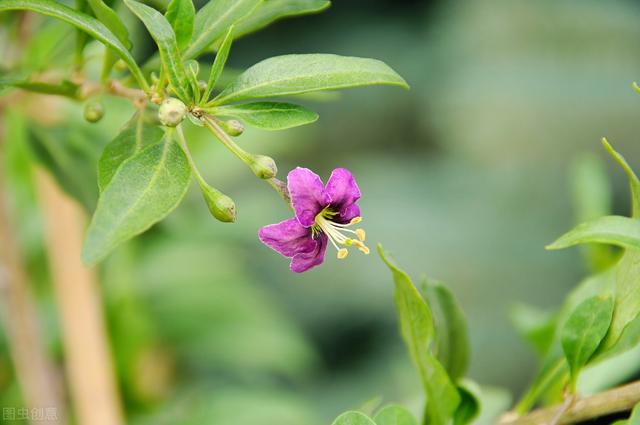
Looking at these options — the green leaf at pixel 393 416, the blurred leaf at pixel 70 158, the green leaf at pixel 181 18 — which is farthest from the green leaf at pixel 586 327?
the blurred leaf at pixel 70 158

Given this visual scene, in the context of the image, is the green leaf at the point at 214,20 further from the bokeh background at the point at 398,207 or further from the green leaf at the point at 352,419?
the bokeh background at the point at 398,207

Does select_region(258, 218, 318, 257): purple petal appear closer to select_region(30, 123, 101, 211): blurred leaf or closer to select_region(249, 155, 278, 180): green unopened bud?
select_region(249, 155, 278, 180): green unopened bud

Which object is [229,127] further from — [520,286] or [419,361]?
[520,286]

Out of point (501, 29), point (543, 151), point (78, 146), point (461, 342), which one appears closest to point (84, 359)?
point (78, 146)

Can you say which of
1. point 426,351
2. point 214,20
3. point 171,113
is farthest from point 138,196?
point 426,351

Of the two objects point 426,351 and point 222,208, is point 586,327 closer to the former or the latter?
point 426,351

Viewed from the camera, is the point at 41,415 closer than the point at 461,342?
No
